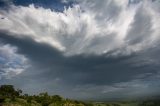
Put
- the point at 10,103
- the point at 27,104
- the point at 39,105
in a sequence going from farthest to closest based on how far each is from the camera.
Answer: the point at 39,105
the point at 27,104
the point at 10,103

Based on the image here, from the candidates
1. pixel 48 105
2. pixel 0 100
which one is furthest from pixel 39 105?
pixel 0 100

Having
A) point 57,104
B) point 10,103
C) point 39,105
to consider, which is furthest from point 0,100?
point 57,104

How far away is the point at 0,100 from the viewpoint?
170 metres

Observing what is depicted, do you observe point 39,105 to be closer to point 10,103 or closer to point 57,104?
point 57,104

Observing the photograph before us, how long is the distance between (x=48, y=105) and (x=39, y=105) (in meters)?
10.2

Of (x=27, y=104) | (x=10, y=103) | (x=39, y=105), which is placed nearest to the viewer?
(x=10, y=103)

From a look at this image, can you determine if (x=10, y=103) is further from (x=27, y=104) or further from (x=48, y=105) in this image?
(x=48, y=105)

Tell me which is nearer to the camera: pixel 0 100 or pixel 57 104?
pixel 0 100

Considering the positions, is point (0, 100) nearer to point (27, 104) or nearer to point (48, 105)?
point (27, 104)

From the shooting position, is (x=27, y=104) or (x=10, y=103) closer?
(x=10, y=103)

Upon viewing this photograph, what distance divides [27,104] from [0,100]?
19274 mm

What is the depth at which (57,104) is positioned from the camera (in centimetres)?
19738

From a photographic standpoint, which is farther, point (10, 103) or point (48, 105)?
point (48, 105)

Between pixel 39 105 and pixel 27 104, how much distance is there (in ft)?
63.8
